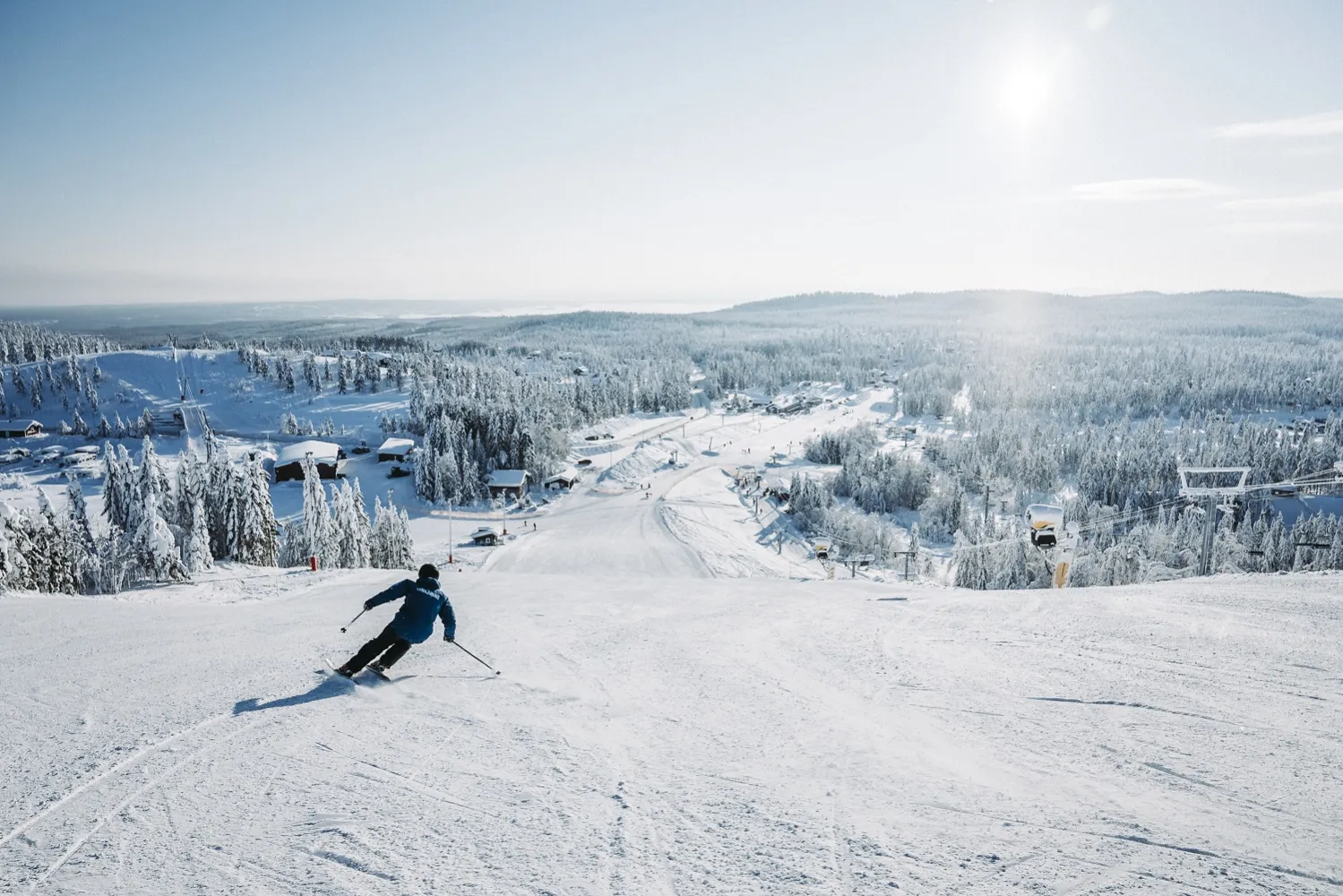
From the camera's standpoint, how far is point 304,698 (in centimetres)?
670

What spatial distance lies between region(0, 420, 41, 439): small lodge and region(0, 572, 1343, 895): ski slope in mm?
122307

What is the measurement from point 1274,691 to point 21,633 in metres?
16.1

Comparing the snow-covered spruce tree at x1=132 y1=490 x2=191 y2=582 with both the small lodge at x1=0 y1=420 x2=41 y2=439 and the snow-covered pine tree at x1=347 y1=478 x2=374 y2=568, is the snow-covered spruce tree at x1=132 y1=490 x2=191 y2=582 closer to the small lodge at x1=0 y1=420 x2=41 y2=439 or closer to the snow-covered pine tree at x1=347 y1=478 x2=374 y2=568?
the snow-covered pine tree at x1=347 y1=478 x2=374 y2=568

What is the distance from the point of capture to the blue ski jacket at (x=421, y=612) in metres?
7.46

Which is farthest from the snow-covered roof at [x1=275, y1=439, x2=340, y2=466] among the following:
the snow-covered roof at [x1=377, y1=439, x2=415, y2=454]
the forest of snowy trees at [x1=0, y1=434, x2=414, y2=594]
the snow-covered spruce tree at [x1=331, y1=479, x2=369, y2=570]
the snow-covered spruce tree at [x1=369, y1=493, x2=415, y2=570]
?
the snow-covered spruce tree at [x1=331, y1=479, x2=369, y2=570]

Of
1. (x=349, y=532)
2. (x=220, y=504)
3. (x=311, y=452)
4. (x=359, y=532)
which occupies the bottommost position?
(x=311, y=452)

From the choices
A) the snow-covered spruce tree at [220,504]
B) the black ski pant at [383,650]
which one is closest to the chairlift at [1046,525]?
the black ski pant at [383,650]

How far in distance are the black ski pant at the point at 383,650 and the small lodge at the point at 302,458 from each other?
68.4 m

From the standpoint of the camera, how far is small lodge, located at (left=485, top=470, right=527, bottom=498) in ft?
216

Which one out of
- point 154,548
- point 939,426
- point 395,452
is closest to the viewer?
point 154,548

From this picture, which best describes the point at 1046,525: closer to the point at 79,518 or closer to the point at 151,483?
the point at 151,483

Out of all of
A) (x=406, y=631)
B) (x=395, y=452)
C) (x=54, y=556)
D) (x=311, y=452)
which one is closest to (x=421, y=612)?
(x=406, y=631)

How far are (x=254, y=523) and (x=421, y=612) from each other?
31.2 m

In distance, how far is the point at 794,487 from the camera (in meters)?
67.3
